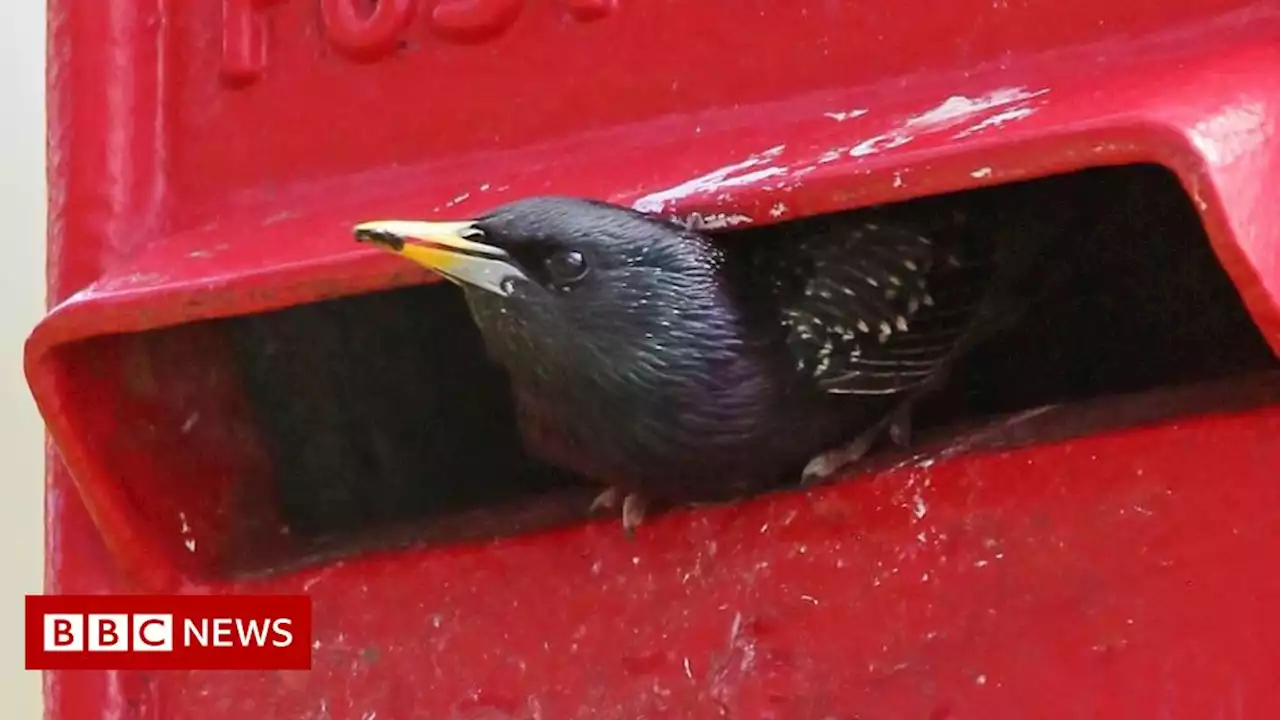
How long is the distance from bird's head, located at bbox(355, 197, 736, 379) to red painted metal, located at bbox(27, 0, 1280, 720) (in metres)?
0.03

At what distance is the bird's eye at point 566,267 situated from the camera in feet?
2.14

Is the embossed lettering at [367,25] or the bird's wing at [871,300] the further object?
the embossed lettering at [367,25]

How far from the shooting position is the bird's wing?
2.24 feet

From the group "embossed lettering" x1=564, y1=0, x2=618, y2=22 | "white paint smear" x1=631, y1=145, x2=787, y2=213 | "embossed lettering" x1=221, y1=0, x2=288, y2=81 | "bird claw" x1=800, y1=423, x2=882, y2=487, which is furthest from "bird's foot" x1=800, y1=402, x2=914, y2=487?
"embossed lettering" x1=221, y1=0, x2=288, y2=81

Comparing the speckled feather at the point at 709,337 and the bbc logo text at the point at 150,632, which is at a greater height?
the speckled feather at the point at 709,337

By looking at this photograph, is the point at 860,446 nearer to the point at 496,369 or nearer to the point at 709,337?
the point at 709,337

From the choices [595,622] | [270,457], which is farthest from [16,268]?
[595,622]

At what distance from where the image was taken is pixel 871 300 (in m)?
0.68

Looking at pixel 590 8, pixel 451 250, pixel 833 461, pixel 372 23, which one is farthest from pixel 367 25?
pixel 833 461

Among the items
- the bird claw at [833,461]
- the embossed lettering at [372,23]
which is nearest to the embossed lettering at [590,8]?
the embossed lettering at [372,23]

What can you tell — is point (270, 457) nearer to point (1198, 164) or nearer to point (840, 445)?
point (840, 445)

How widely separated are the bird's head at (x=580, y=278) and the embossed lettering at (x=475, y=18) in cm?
19

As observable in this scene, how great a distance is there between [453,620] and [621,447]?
0.15 m

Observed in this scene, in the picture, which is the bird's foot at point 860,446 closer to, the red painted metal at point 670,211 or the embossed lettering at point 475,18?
the red painted metal at point 670,211
